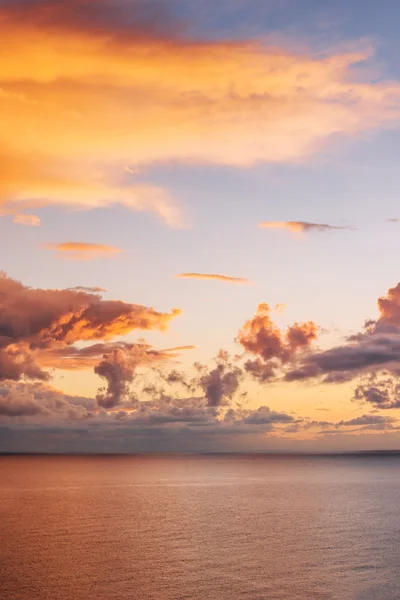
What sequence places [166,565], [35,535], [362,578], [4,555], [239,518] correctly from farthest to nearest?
1. [239,518]
2. [35,535]
3. [4,555]
4. [166,565]
5. [362,578]

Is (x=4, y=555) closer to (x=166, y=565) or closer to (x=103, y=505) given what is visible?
(x=166, y=565)

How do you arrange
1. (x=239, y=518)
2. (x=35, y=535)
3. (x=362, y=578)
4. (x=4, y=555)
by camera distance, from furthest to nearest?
(x=239, y=518) → (x=35, y=535) → (x=4, y=555) → (x=362, y=578)

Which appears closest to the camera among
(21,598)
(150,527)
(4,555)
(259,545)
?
(21,598)

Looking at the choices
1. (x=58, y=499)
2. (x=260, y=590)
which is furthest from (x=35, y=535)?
(x=58, y=499)

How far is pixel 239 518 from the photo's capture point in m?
132

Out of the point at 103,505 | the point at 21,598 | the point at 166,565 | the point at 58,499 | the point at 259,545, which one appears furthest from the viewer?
the point at 58,499

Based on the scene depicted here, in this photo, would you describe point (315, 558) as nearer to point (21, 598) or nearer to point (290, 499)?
point (21, 598)

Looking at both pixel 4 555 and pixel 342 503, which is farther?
pixel 342 503

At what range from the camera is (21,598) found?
6794 centimetres

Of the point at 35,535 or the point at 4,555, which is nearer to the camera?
the point at 4,555

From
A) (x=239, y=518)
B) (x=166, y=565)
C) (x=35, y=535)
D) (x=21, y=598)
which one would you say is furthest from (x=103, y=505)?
(x=21, y=598)

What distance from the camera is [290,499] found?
179 meters

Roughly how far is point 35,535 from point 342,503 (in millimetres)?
84985

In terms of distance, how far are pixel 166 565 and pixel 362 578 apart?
23.2m
